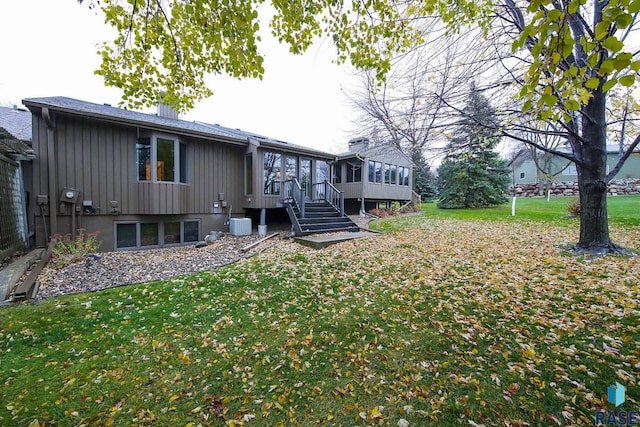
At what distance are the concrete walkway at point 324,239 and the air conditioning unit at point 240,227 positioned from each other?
2451mm


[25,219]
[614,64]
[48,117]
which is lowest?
[25,219]

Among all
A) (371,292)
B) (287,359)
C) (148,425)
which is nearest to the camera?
(148,425)

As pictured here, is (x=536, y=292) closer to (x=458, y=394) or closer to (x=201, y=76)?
(x=458, y=394)

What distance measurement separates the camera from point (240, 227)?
9727 mm

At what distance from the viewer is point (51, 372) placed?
102 inches

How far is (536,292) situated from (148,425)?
17.0 feet

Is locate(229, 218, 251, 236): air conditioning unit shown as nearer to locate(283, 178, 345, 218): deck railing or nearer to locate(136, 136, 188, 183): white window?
locate(283, 178, 345, 218): deck railing

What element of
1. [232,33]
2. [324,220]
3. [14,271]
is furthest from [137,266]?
[324,220]

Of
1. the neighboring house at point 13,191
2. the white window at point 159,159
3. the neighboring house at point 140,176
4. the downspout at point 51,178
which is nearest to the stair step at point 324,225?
the neighboring house at point 140,176

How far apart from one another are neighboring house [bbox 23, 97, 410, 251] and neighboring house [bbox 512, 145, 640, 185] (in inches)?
891

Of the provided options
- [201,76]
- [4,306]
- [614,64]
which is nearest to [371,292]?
[614,64]

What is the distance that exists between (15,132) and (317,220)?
32.4 feet

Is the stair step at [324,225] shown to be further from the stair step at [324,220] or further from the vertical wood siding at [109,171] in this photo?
the vertical wood siding at [109,171]

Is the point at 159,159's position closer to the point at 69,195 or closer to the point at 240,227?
the point at 69,195
